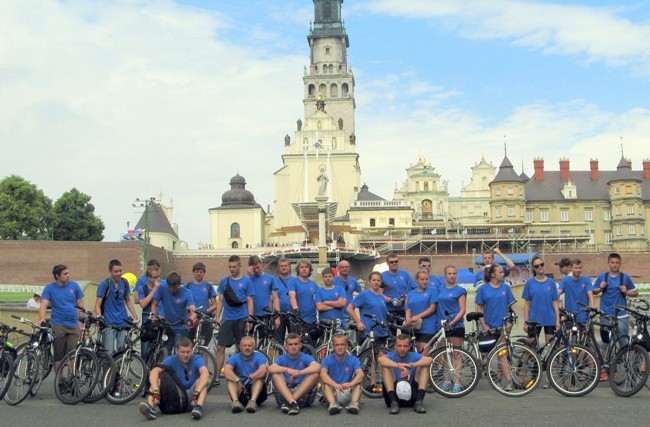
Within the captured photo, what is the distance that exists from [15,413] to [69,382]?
78cm

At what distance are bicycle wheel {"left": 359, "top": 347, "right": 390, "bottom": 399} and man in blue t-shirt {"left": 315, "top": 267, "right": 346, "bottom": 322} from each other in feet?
5.14

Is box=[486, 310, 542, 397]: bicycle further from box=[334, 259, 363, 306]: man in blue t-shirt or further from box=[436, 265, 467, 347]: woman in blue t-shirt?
box=[334, 259, 363, 306]: man in blue t-shirt

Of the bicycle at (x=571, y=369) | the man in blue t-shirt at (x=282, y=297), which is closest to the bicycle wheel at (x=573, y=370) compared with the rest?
the bicycle at (x=571, y=369)

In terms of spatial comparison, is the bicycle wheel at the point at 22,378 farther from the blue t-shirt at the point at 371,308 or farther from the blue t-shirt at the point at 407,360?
the blue t-shirt at the point at 407,360

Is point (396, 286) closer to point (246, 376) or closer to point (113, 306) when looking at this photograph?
point (246, 376)

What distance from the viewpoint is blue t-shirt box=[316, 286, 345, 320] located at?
12.3m

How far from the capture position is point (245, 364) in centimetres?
1003

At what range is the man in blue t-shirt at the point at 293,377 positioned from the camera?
9773mm

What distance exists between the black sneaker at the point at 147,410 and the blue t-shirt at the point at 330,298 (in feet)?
11.8

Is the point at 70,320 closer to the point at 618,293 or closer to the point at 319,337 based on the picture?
the point at 319,337

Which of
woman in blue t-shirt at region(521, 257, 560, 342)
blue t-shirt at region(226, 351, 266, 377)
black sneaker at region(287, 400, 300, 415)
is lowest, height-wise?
black sneaker at region(287, 400, 300, 415)

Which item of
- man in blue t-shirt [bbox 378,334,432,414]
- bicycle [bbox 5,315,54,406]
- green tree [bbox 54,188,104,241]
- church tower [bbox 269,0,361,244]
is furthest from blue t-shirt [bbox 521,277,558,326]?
church tower [bbox 269,0,361,244]

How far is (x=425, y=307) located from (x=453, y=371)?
1310 mm

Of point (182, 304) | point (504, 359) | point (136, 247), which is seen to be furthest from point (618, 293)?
point (136, 247)
